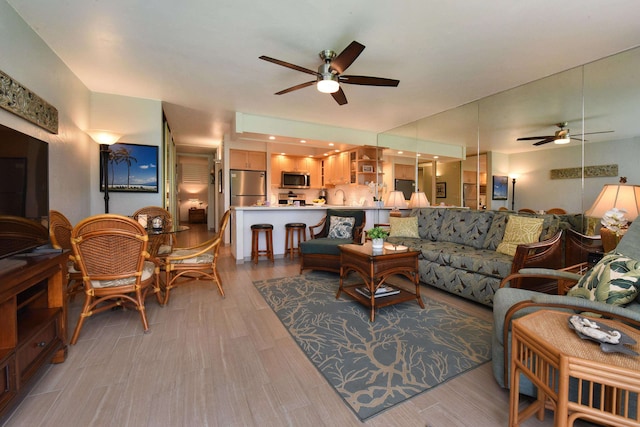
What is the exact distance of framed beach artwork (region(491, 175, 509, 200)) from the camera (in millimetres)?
3984

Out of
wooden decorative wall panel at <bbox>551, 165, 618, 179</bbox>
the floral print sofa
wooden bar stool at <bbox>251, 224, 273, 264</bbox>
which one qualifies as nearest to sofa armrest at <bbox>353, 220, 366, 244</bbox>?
the floral print sofa

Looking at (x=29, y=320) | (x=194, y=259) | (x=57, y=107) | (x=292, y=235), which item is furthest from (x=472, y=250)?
(x=57, y=107)

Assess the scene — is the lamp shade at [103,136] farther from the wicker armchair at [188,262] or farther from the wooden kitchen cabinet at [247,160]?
the wooden kitchen cabinet at [247,160]

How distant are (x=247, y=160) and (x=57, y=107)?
392 cm

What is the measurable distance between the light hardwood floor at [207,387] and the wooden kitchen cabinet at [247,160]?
466 centimetres

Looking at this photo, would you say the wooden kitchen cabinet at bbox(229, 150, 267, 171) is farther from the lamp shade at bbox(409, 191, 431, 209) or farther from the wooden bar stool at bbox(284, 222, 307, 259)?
the lamp shade at bbox(409, 191, 431, 209)

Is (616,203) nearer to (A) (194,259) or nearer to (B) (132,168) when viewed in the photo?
(A) (194,259)

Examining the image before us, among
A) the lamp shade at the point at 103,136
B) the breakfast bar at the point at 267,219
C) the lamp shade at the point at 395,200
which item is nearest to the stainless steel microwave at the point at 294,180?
the breakfast bar at the point at 267,219

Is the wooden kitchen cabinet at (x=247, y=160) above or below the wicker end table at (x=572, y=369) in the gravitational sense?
above

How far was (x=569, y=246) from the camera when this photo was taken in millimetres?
2740

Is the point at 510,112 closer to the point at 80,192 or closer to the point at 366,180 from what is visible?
the point at 366,180

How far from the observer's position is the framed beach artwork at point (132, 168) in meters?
3.81

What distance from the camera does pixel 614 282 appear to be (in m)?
1.32

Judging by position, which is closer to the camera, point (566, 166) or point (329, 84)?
point (329, 84)
